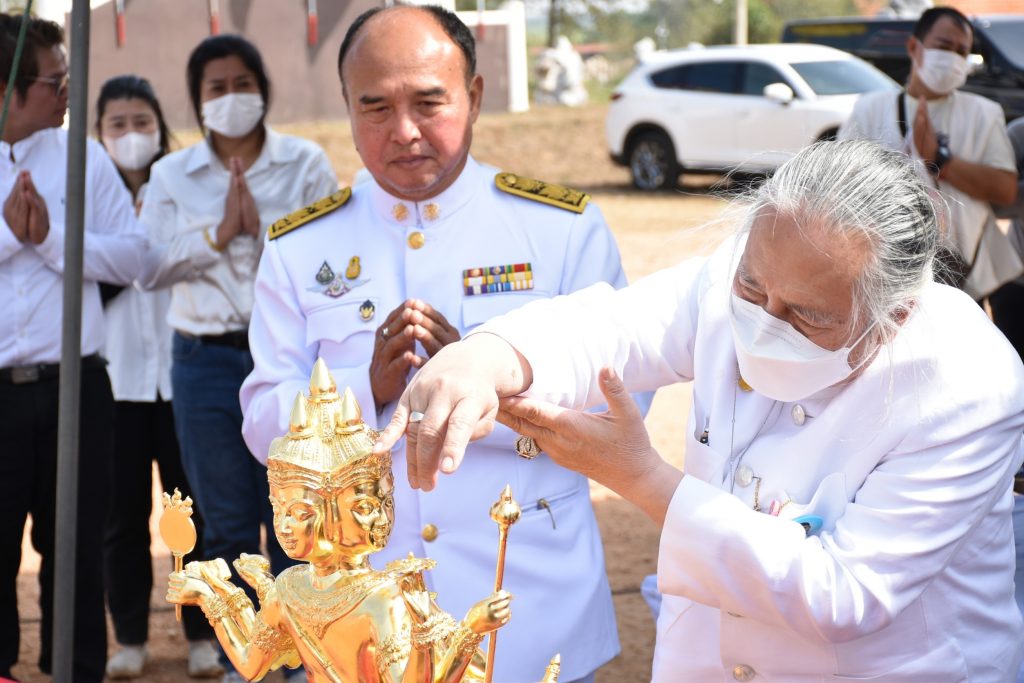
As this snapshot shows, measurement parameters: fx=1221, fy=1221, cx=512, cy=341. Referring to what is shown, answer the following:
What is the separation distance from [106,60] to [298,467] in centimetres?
1809

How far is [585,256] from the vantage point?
2.52m

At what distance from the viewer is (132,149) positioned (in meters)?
4.77

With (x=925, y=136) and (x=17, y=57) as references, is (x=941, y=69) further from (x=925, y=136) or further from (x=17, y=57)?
(x=17, y=57)

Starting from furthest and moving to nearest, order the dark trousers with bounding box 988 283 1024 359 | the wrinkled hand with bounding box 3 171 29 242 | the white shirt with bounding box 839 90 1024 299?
the dark trousers with bounding box 988 283 1024 359 → the white shirt with bounding box 839 90 1024 299 → the wrinkled hand with bounding box 3 171 29 242

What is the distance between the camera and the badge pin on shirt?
246 centimetres

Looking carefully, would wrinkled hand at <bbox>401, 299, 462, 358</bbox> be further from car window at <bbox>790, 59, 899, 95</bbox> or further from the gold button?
car window at <bbox>790, 59, 899, 95</bbox>

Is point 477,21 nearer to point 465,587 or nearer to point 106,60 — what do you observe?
point 106,60

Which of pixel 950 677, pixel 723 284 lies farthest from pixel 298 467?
pixel 950 677

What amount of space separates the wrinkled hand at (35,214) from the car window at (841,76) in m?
12.5

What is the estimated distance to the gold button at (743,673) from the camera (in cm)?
192

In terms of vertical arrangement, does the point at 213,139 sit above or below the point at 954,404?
above

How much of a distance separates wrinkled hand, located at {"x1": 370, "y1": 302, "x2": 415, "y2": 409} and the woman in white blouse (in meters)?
1.74

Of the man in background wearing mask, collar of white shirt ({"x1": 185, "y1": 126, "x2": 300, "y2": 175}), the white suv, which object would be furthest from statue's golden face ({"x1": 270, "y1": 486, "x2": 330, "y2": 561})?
the white suv

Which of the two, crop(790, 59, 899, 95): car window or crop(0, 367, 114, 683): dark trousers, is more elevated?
crop(790, 59, 899, 95): car window
